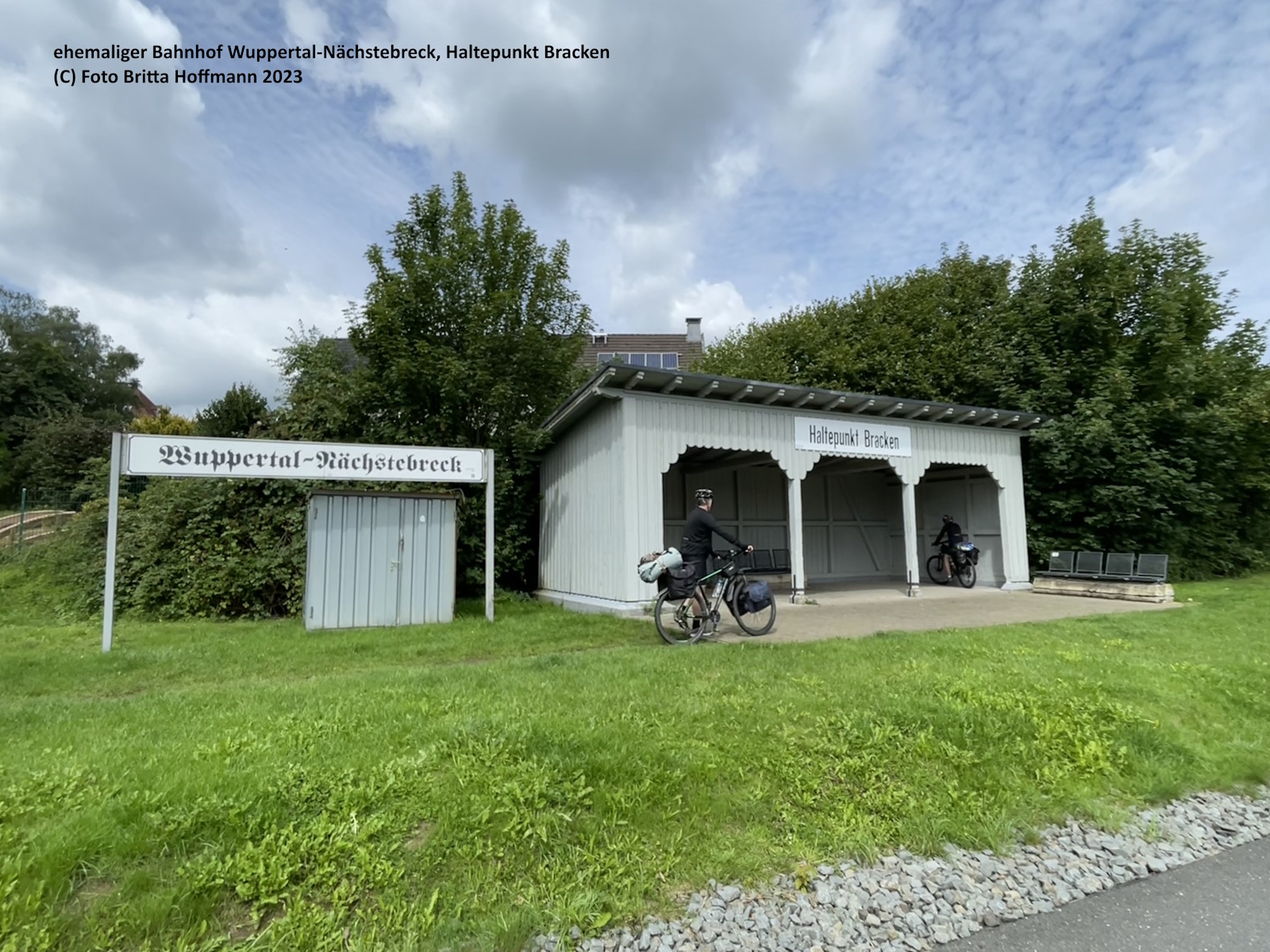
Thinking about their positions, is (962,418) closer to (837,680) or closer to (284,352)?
(837,680)

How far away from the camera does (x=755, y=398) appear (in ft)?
35.1

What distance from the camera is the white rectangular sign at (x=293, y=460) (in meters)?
7.57

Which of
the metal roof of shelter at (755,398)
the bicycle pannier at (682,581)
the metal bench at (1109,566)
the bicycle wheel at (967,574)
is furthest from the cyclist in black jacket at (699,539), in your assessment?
the bicycle wheel at (967,574)

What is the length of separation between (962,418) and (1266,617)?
5509mm

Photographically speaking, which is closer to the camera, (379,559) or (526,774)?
(526,774)

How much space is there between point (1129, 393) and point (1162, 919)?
15.6 m

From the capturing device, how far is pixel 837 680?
5.10 m

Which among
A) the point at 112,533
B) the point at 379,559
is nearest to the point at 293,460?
the point at 379,559

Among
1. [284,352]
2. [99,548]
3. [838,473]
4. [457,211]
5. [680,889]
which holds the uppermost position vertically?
[457,211]

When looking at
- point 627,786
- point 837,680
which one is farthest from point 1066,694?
point 627,786

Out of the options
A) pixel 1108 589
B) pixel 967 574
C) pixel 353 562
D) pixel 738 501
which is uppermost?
pixel 738 501

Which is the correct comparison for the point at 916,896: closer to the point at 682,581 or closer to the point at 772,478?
the point at 682,581

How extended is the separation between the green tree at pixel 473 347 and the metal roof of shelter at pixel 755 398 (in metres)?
1.19

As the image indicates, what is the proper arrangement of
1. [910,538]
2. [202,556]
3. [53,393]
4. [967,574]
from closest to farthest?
[202,556], [910,538], [967,574], [53,393]
